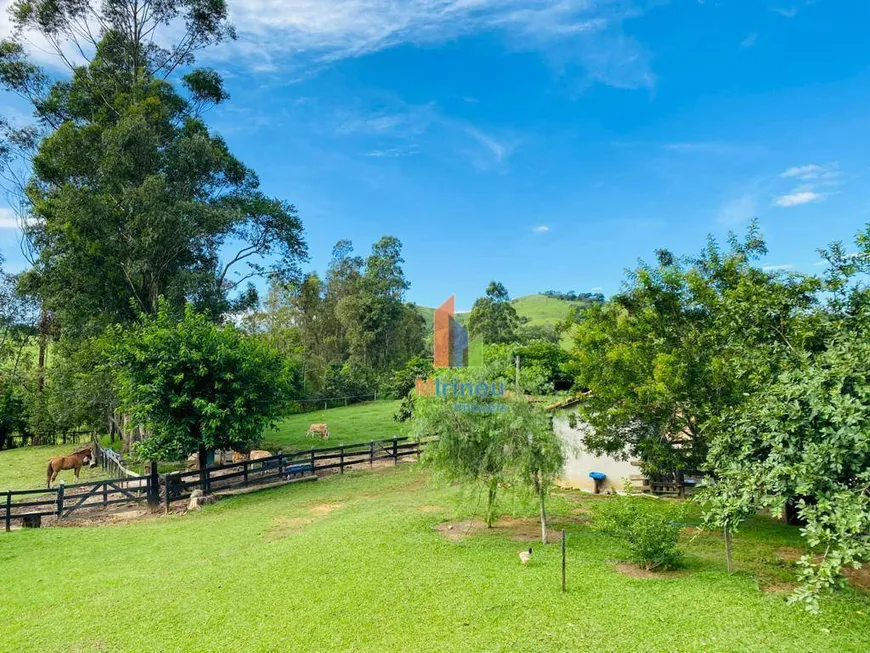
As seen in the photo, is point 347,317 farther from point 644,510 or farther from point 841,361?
point 841,361

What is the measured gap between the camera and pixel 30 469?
2444 cm

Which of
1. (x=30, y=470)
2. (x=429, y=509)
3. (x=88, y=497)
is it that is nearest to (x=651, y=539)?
(x=429, y=509)

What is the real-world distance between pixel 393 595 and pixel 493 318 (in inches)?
1795

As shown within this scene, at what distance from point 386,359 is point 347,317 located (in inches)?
257

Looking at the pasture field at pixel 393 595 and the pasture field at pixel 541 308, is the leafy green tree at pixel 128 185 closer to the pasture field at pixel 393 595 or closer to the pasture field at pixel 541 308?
the pasture field at pixel 393 595

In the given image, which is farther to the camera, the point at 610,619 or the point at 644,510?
the point at 644,510

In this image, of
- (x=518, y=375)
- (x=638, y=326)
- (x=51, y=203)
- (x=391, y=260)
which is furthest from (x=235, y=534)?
(x=391, y=260)

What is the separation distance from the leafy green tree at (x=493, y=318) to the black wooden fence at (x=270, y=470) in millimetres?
28916

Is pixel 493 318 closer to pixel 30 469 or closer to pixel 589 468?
pixel 589 468

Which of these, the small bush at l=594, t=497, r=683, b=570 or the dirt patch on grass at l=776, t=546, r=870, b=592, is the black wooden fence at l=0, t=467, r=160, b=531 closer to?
the small bush at l=594, t=497, r=683, b=570

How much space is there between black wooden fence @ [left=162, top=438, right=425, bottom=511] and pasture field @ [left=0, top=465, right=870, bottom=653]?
10.6ft

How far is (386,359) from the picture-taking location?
51.5m

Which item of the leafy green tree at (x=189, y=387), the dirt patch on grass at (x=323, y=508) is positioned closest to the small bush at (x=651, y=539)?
the dirt patch on grass at (x=323, y=508)

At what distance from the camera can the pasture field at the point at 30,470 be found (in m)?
20.7
